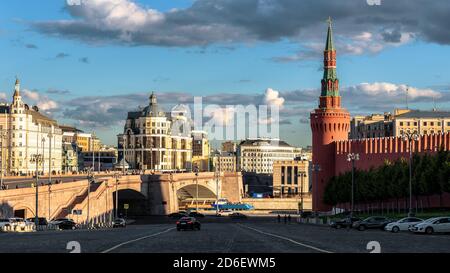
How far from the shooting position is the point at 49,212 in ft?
331

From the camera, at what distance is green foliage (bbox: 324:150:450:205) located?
281 feet

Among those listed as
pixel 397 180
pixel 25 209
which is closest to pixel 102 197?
pixel 25 209

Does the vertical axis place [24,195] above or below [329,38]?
below

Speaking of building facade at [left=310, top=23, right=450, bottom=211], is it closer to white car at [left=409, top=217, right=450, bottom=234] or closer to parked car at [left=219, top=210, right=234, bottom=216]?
parked car at [left=219, top=210, right=234, bottom=216]

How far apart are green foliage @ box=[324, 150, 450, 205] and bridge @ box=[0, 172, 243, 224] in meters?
33.8

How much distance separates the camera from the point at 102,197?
407ft

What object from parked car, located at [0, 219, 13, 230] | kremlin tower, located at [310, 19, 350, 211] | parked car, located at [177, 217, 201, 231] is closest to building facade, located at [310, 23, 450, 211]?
kremlin tower, located at [310, 19, 350, 211]

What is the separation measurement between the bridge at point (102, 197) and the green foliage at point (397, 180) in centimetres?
3378

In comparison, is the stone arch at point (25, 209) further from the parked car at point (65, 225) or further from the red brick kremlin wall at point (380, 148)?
the red brick kremlin wall at point (380, 148)

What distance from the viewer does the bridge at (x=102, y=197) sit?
94.6 m

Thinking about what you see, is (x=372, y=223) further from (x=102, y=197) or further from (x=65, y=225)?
(x=102, y=197)
